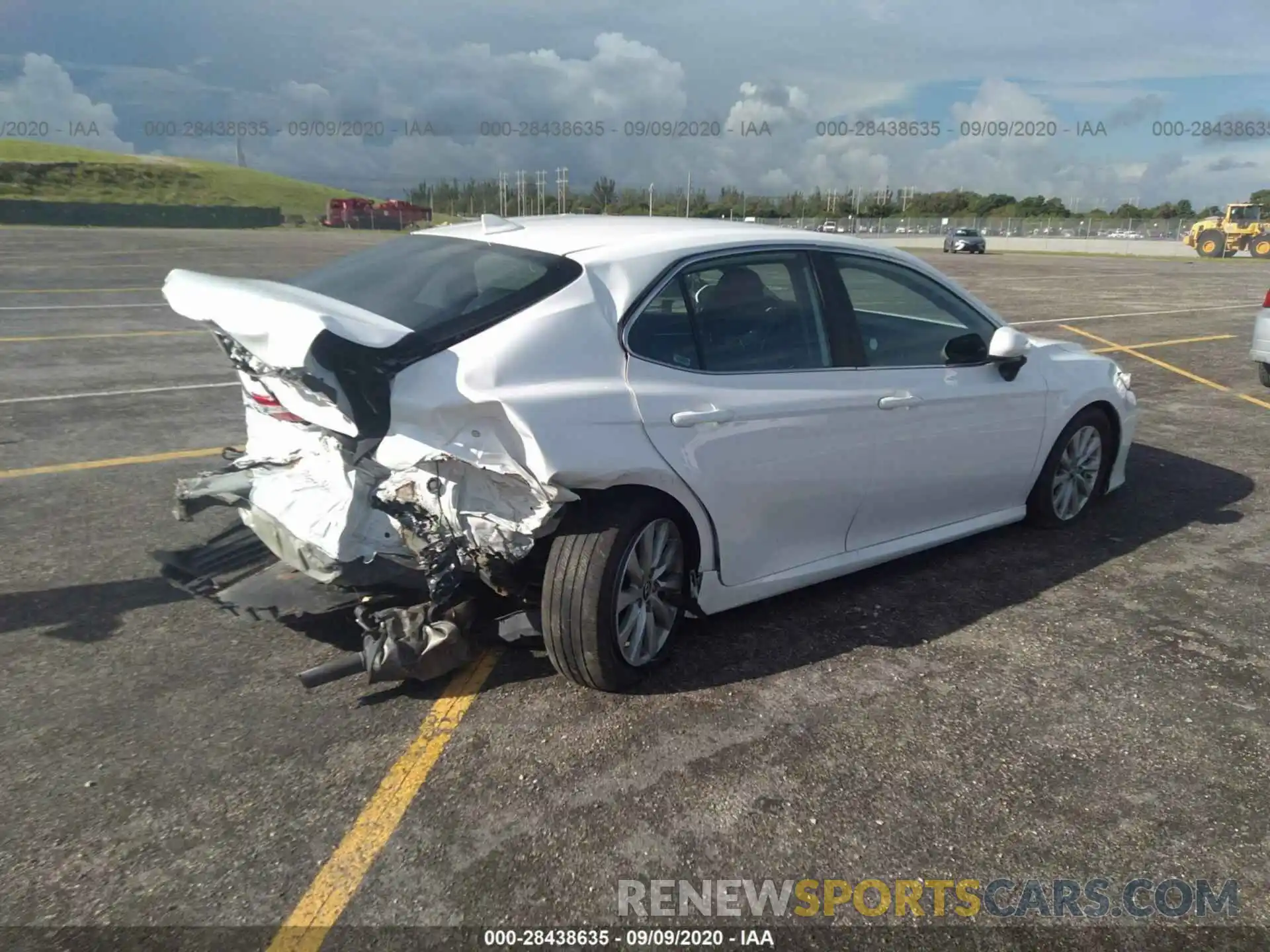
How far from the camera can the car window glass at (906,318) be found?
13.9 feet

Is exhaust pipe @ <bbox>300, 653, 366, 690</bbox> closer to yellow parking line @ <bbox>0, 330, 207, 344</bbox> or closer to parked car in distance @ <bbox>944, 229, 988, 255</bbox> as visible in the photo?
yellow parking line @ <bbox>0, 330, 207, 344</bbox>

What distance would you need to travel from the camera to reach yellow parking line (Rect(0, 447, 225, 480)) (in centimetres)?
593

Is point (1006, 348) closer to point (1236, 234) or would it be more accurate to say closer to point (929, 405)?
point (929, 405)

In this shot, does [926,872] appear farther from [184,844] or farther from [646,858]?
[184,844]

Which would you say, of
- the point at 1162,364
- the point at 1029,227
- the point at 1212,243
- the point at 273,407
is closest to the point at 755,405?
the point at 273,407

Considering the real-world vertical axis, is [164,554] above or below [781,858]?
above

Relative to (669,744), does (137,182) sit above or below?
above

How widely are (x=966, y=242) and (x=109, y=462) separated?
4455cm

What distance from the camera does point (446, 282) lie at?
11.8ft

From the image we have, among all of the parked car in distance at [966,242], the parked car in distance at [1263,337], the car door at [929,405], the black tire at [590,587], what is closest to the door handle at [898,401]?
the car door at [929,405]

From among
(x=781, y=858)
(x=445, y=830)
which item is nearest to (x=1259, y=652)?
(x=781, y=858)

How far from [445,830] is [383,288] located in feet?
6.69

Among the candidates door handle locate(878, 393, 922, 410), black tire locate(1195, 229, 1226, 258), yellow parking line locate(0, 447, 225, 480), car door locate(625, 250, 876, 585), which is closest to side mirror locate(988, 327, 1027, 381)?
door handle locate(878, 393, 922, 410)

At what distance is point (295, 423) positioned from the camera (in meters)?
3.53
